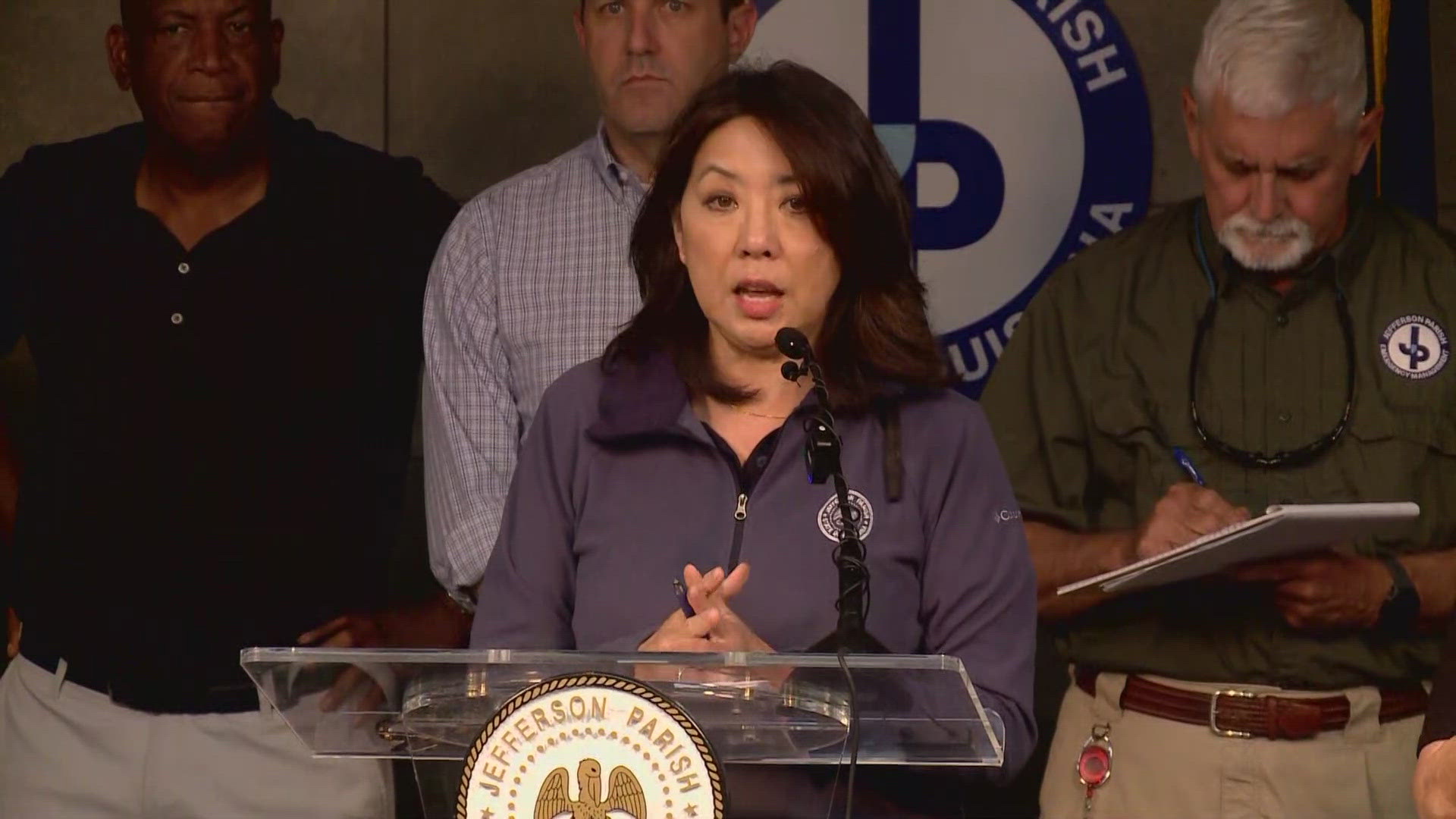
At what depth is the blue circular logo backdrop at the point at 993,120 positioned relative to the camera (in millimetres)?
4316

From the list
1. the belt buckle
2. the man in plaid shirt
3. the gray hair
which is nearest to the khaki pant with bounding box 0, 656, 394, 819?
the man in plaid shirt

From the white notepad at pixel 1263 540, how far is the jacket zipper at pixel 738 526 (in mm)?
829

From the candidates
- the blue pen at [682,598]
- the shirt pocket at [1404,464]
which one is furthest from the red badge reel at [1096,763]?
the blue pen at [682,598]

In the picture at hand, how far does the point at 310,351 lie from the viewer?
349cm

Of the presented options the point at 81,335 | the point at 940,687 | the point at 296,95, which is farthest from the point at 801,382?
the point at 296,95

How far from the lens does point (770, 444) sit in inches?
101

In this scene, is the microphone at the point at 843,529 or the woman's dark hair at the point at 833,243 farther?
the woman's dark hair at the point at 833,243

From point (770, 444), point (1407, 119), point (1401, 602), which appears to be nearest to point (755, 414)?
point (770, 444)

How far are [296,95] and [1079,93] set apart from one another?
1.67 meters

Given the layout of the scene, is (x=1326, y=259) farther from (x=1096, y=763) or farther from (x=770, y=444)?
(x=770, y=444)

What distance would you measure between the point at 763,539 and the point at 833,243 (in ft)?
1.31

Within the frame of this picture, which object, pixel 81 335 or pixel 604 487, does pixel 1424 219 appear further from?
pixel 81 335

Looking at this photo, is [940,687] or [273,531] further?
[273,531]

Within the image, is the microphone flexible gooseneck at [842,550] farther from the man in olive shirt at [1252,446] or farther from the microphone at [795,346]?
the man in olive shirt at [1252,446]
